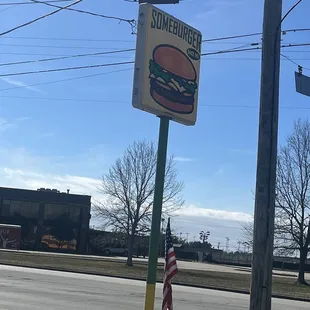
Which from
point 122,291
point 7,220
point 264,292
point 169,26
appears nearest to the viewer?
point 169,26

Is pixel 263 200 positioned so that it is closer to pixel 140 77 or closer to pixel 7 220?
pixel 140 77

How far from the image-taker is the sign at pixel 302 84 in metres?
8.80

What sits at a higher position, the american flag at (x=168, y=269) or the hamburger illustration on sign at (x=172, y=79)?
the hamburger illustration on sign at (x=172, y=79)

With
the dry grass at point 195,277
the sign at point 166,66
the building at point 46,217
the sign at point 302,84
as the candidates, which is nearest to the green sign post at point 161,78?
the sign at point 166,66

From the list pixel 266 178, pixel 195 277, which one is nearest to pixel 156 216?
pixel 266 178

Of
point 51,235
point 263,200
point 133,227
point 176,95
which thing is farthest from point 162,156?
point 51,235

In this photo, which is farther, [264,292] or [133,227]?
[133,227]

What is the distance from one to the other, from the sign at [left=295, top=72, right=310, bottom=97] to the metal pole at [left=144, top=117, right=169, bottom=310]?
293 cm

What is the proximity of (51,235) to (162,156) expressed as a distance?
73.8 metres

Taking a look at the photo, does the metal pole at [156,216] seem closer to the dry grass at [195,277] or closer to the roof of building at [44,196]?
the dry grass at [195,277]

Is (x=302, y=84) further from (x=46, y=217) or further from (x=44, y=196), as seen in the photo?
(x=44, y=196)

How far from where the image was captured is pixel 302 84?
8.83 meters

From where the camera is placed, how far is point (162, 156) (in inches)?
260

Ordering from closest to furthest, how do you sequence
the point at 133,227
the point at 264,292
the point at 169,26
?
the point at 169,26
the point at 264,292
the point at 133,227
